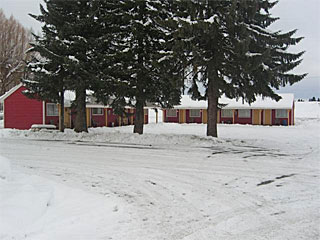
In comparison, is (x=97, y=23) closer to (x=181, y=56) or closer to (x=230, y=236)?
(x=181, y=56)

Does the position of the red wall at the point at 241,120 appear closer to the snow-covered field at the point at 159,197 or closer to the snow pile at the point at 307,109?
the snow-covered field at the point at 159,197

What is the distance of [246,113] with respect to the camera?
3784 centimetres

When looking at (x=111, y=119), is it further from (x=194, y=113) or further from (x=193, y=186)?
(x=193, y=186)

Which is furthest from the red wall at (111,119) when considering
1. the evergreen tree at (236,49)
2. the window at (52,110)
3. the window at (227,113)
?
the evergreen tree at (236,49)

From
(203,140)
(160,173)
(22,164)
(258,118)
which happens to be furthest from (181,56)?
(258,118)

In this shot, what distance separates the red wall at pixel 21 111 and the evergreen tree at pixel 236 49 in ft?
55.4

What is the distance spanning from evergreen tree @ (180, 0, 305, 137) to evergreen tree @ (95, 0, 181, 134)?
1.77m

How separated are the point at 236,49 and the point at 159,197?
31.1 ft

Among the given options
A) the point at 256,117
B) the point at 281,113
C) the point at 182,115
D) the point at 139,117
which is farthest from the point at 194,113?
the point at 139,117

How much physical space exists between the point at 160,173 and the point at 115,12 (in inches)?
462

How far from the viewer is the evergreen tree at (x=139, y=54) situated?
15578mm

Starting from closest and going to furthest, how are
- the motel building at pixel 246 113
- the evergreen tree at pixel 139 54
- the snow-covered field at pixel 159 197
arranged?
the snow-covered field at pixel 159 197, the evergreen tree at pixel 139 54, the motel building at pixel 246 113

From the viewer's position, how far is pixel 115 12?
54.3 ft

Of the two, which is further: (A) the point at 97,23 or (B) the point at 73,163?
(A) the point at 97,23
